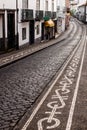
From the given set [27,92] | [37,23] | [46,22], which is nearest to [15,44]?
[37,23]

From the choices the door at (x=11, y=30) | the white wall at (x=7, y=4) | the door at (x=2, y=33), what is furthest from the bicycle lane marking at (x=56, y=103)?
the door at (x=11, y=30)

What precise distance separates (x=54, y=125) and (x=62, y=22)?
2594 inches

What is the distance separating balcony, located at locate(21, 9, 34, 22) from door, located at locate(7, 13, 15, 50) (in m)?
2.98

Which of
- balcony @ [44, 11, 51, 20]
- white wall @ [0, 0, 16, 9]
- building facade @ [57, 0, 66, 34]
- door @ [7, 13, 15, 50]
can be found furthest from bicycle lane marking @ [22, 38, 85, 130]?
building facade @ [57, 0, 66, 34]

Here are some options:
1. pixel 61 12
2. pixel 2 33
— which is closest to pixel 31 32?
pixel 2 33

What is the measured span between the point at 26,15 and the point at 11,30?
18.3 feet

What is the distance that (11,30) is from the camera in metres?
33.1

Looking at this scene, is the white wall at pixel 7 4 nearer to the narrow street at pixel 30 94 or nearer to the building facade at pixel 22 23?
the building facade at pixel 22 23

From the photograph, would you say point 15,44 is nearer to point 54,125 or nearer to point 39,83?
point 39,83

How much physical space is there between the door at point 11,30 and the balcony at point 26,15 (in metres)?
2.98

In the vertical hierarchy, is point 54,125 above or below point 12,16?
below

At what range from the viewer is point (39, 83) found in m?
16.4

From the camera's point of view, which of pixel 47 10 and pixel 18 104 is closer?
pixel 18 104

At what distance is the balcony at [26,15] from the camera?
36356 mm
